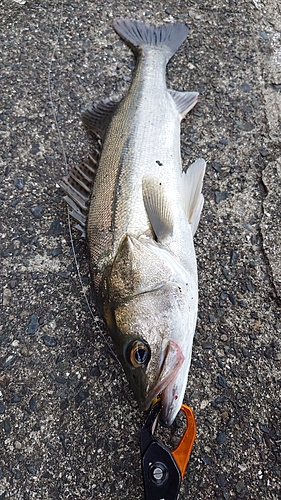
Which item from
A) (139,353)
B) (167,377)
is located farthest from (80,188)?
(167,377)

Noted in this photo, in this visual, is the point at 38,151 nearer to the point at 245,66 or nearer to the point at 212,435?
the point at 245,66

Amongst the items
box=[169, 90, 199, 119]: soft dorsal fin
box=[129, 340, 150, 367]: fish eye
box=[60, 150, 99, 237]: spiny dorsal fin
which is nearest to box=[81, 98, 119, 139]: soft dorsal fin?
box=[60, 150, 99, 237]: spiny dorsal fin

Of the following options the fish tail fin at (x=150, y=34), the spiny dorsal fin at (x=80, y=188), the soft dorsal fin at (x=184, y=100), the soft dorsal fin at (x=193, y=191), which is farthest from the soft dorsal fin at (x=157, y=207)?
the fish tail fin at (x=150, y=34)

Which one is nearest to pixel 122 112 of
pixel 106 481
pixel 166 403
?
pixel 166 403

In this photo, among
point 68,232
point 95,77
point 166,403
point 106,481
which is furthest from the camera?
point 95,77

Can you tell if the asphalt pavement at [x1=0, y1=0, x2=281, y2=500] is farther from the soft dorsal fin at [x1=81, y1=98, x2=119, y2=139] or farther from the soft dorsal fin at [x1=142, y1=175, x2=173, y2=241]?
the soft dorsal fin at [x1=142, y1=175, x2=173, y2=241]
